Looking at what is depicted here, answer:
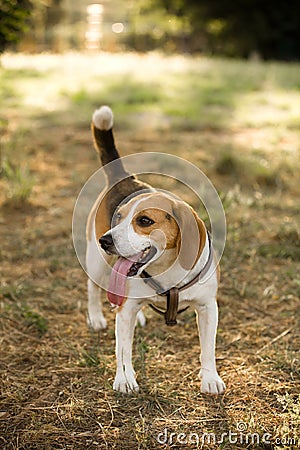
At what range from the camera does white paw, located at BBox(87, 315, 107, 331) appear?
12.0 ft

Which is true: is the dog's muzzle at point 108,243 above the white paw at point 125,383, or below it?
above

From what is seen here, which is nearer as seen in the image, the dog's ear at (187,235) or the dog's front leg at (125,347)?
the dog's ear at (187,235)

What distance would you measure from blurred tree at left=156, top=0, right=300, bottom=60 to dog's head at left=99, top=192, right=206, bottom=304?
23025 millimetres

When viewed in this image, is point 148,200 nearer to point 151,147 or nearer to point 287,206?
point 287,206

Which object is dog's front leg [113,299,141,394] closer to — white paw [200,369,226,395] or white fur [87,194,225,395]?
white fur [87,194,225,395]

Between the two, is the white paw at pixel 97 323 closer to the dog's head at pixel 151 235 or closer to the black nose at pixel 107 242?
the dog's head at pixel 151 235

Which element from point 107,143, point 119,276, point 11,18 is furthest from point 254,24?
point 119,276

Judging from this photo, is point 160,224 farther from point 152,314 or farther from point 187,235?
point 152,314

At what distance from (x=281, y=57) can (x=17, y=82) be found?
15366mm

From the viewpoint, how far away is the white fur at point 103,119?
354cm

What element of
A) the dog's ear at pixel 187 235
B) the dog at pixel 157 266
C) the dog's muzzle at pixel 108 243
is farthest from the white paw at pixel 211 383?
the dog's muzzle at pixel 108 243

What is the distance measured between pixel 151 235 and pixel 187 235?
0.16 metres

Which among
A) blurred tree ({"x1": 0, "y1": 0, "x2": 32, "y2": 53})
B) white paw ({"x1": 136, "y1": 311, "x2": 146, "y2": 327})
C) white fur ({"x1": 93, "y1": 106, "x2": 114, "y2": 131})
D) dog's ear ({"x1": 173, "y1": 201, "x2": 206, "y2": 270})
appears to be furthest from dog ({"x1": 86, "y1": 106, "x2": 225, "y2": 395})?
blurred tree ({"x1": 0, "y1": 0, "x2": 32, "y2": 53})

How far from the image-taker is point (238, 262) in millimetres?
4586
